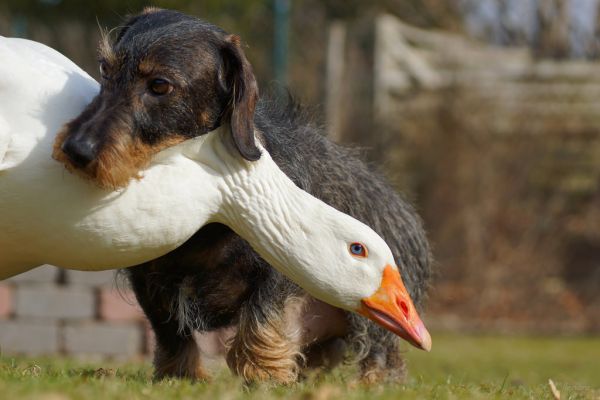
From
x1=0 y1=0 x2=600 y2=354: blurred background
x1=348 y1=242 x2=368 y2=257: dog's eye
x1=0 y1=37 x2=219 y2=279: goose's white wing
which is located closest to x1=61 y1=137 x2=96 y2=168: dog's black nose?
x1=0 y1=37 x2=219 y2=279: goose's white wing

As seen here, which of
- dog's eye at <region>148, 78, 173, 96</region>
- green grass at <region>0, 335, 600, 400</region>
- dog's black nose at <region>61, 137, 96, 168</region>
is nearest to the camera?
green grass at <region>0, 335, 600, 400</region>

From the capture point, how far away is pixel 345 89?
1533 centimetres

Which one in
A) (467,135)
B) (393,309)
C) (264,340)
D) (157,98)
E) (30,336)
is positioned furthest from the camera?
(467,135)

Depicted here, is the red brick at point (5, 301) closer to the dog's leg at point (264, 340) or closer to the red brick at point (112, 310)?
the red brick at point (112, 310)

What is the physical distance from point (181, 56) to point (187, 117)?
262mm

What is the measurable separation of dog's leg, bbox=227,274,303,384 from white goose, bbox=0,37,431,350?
1.99 ft


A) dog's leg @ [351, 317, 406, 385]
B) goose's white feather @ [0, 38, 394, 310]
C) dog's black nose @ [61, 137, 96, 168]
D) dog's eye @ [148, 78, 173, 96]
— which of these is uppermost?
dog's eye @ [148, 78, 173, 96]

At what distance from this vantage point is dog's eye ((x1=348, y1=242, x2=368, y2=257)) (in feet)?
15.1

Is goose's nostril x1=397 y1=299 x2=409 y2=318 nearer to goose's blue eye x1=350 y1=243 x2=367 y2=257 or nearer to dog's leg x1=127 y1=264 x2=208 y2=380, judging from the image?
goose's blue eye x1=350 y1=243 x2=367 y2=257

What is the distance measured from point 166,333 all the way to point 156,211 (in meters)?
1.52

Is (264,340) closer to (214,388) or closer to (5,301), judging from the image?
(214,388)

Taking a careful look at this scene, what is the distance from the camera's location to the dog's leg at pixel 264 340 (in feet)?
17.1

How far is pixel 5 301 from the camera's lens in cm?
934

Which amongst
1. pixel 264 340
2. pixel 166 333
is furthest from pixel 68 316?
pixel 264 340
